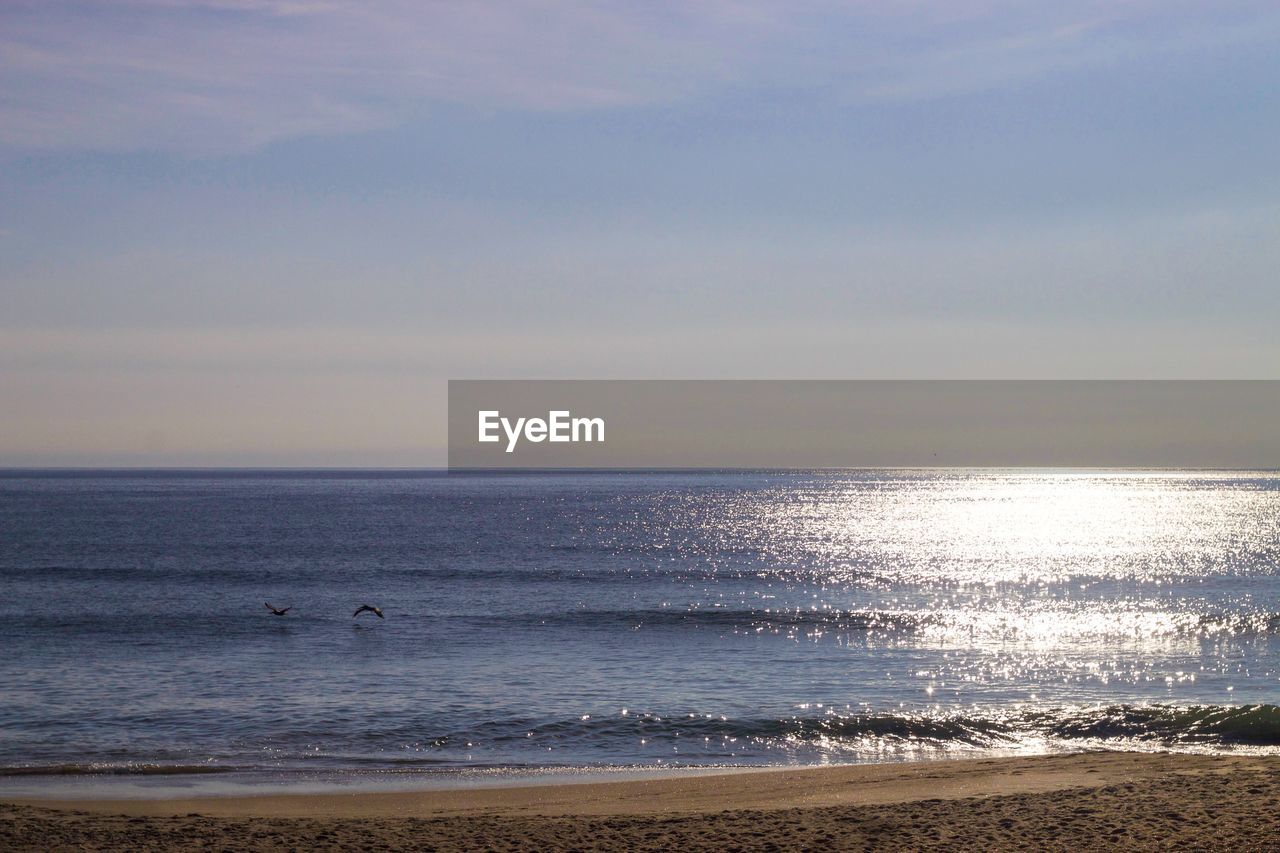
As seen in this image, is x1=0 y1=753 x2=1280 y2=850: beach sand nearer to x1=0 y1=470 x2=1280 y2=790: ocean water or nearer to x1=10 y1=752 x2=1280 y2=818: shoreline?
x1=10 y1=752 x2=1280 y2=818: shoreline

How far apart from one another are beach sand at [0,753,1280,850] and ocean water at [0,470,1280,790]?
2.45 metres

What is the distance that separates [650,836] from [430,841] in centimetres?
273

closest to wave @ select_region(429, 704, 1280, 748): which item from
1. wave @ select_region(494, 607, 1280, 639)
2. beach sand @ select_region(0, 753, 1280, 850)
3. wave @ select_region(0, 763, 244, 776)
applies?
beach sand @ select_region(0, 753, 1280, 850)

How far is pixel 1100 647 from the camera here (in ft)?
111

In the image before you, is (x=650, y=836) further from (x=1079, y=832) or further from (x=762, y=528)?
(x=762, y=528)

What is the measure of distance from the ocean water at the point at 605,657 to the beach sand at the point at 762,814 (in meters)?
2.45

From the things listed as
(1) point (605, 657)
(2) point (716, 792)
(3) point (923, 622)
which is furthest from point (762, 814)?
(3) point (923, 622)

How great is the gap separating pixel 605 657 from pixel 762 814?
17651 mm

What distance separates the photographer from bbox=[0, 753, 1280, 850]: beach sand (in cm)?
1316

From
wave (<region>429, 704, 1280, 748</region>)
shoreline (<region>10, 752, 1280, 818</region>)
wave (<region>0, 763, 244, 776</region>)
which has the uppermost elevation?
shoreline (<region>10, 752, 1280, 818</region>)

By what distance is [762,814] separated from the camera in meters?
14.8

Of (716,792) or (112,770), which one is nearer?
(716,792)

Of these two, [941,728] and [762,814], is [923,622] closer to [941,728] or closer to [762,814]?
[941,728]

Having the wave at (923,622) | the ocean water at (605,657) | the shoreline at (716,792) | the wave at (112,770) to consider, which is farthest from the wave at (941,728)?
the wave at (923,622)
